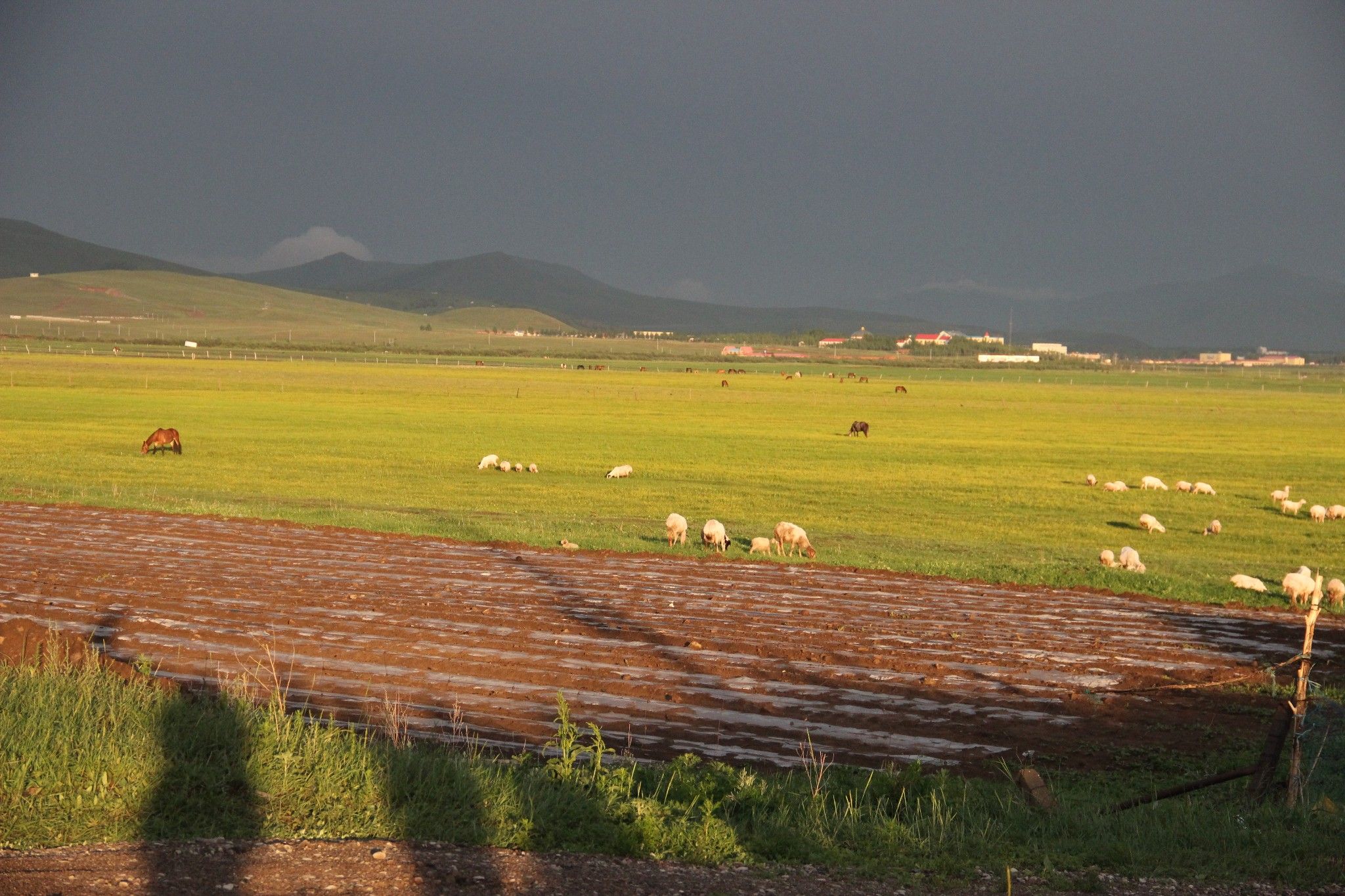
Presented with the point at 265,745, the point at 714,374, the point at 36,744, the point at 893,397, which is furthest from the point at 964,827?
the point at 714,374

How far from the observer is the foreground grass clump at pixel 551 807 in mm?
6336

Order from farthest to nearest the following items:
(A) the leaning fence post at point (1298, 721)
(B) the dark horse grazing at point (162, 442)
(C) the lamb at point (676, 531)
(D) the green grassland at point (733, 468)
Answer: (B) the dark horse grazing at point (162, 442) → (D) the green grassland at point (733, 468) → (C) the lamb at point (676, 531) → (A) the leaning fence post at point (1298, 721)

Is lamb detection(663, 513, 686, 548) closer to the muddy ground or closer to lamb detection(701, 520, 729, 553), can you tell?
lamb detection(701, 520, 729, 553)

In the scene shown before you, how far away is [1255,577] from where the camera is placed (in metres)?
18.6

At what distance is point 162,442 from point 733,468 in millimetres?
16350

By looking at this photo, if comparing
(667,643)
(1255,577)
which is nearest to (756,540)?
(1255,577)

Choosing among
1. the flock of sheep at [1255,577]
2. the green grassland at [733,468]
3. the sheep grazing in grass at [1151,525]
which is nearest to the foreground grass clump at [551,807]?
the flock of sheep at [1255,577]

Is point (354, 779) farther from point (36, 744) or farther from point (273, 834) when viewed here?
point (36, 744)

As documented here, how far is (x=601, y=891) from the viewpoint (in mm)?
5762

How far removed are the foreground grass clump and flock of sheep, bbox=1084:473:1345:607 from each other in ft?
5.36

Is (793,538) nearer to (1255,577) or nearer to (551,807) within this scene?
(1255,577)

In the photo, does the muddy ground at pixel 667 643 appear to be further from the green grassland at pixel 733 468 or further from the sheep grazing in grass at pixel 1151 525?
the sheep grazing in grass at pixel 1151 525

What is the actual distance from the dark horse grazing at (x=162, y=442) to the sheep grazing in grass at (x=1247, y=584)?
29131mm

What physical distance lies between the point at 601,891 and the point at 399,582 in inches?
369
